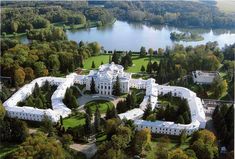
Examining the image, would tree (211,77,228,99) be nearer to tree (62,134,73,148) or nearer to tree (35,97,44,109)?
tree (62,134,73,148)

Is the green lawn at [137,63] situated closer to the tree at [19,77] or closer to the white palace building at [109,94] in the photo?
the white palace building at [109,94]

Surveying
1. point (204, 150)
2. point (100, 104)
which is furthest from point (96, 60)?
point (204, 150)

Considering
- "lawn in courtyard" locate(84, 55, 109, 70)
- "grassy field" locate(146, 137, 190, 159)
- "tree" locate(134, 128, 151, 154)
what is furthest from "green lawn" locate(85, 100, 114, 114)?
"lawn in courtyard" locate(84, 55, 109, 70)

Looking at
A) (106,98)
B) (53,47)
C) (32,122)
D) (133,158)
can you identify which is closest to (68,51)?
(53,47)

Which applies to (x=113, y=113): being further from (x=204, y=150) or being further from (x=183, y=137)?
(x=204, y=150)

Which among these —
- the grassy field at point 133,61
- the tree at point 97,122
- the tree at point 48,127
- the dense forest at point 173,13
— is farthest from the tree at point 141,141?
the dense forest at point 173,13
